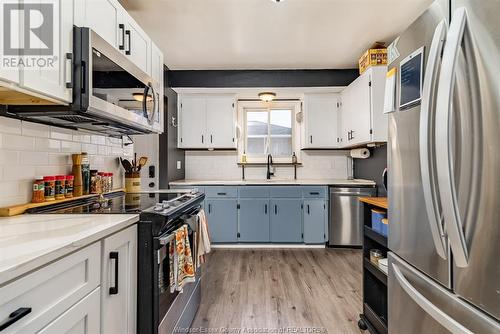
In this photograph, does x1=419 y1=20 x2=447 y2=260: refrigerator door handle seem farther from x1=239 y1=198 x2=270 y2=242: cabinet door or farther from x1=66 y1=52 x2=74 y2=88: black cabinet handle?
x1=239 y1=198 x2=270 y2=242: cabinet door

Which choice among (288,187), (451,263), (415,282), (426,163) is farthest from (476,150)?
(288,187)

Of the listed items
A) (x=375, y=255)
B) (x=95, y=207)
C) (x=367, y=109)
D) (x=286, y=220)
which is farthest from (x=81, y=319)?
(x=367, y=109)

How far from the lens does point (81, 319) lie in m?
0.89

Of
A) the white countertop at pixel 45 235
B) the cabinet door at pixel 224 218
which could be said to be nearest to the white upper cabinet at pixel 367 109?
the cabinet door at pixel 224 218

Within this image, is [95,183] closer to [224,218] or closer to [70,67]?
[70,67]

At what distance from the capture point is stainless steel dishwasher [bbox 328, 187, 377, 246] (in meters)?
3.51

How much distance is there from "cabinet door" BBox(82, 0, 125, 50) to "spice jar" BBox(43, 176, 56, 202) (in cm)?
84

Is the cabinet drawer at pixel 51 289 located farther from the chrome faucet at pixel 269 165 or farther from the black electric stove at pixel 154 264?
the chrome faucet at pixel 269 165

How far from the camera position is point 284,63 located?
11.6ft

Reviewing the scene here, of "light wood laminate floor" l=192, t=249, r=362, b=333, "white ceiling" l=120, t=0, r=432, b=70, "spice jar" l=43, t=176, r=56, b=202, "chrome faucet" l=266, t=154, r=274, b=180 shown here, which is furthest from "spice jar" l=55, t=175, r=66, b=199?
"chrome faucet" l=266, t=154, r=274, b=180

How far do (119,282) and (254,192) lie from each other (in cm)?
254

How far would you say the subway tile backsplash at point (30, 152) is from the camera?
1.29 metres

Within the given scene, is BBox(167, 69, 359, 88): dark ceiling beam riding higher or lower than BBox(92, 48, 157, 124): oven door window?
higher

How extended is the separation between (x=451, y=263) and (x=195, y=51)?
124 inches
